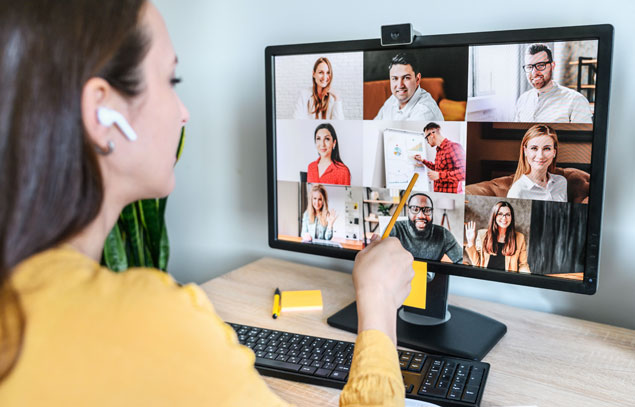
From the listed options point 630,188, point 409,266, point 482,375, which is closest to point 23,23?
point 409,266

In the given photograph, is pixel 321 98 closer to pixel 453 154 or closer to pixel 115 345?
pixel 453 154

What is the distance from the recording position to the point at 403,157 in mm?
950

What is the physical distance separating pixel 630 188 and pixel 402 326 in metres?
0.48

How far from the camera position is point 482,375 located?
77 centimetres

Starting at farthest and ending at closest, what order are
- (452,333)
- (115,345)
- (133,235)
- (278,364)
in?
(133,235) → (452,333) → (278,364) → (115,345)

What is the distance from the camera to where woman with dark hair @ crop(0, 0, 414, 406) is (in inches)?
16.8

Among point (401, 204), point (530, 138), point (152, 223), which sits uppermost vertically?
point (530, 138)

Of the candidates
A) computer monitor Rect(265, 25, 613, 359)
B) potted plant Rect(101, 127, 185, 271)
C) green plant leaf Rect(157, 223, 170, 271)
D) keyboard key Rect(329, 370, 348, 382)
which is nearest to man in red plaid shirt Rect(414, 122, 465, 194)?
computer monitor Rect(265, 25, 613, 359)

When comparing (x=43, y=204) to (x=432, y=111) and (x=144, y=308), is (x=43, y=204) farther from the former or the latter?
(x=432, y=111)

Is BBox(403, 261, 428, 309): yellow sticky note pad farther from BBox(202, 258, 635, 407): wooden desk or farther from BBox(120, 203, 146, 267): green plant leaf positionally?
BBox(120, 203, 146, 267): green plant leaf

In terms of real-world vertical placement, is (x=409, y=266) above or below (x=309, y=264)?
above

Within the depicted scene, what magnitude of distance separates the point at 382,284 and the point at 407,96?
36 cm

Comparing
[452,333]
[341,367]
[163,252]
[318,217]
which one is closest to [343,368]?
[341,367]

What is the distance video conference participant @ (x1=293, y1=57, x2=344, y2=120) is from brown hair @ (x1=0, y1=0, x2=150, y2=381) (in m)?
0.54
